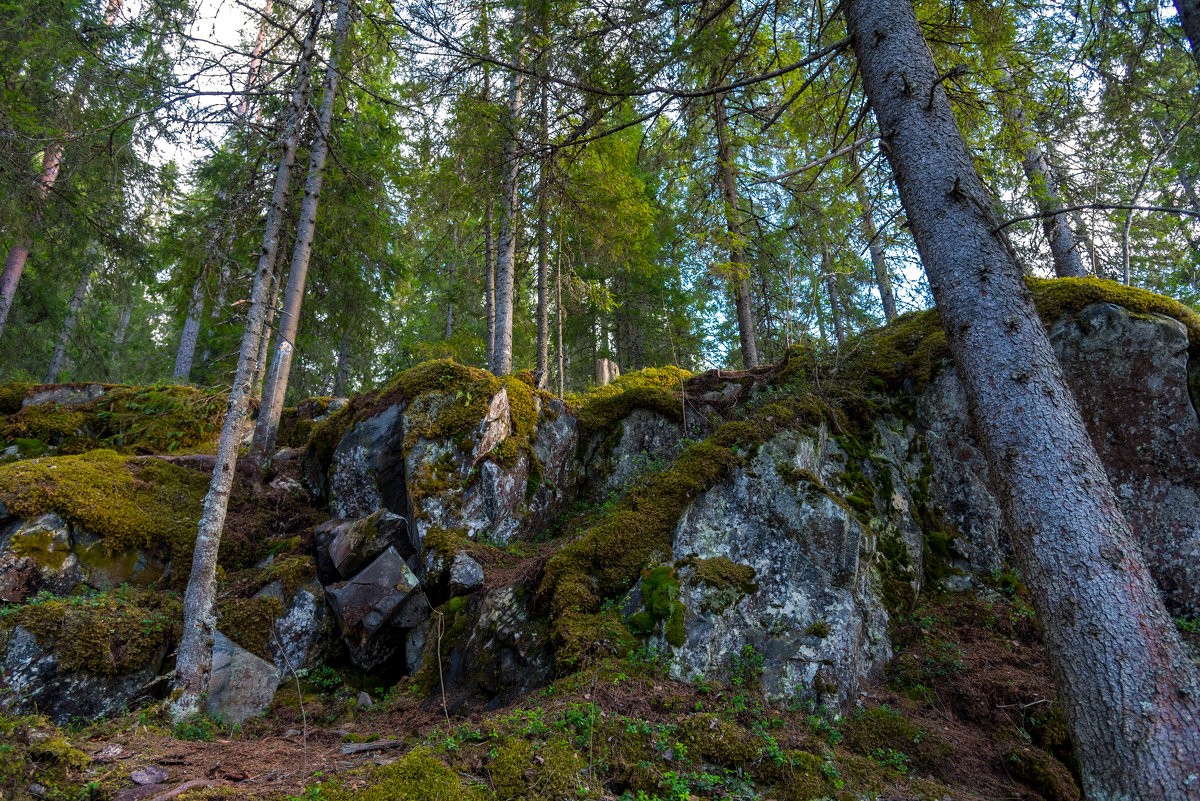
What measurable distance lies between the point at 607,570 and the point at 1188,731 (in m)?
3.78

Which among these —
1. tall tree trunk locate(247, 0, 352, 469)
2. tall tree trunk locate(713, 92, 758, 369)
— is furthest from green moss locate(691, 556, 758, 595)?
tall tree trunk locate(247, 0, 352, 469)

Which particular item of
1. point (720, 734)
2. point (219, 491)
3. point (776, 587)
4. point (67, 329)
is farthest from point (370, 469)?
point (67, 329)

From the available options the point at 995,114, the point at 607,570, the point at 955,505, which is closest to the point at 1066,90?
the point at 995,114

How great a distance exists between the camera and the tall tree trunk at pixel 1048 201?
5684 millimetres

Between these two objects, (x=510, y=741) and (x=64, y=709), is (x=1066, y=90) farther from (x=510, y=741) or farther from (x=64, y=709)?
(x=64, y=709)

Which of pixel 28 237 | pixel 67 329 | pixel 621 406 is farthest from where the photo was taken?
pixel 67 329

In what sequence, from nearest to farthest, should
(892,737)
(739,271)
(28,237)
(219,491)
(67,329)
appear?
1. (892,737)
2. (219,491)
3. (739,271)
4. (28,237)
5. (67,329)

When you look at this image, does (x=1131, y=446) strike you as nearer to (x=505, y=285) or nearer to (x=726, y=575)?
(x=726, y=575)

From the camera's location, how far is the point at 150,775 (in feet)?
10.0

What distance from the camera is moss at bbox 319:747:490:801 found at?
102 inches

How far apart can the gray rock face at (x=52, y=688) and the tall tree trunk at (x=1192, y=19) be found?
10016 mm

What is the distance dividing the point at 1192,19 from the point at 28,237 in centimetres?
1669

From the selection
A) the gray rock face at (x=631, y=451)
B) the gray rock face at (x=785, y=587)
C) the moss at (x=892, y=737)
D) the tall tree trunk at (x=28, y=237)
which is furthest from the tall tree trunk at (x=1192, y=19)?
the tall tree trunk at (x=28, y=237)

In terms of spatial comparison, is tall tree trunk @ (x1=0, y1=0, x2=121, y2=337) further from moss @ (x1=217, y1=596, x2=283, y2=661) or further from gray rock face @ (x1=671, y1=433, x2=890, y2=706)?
gray rock face @ (x1=671, y1=433, x2=890, y2=706)
